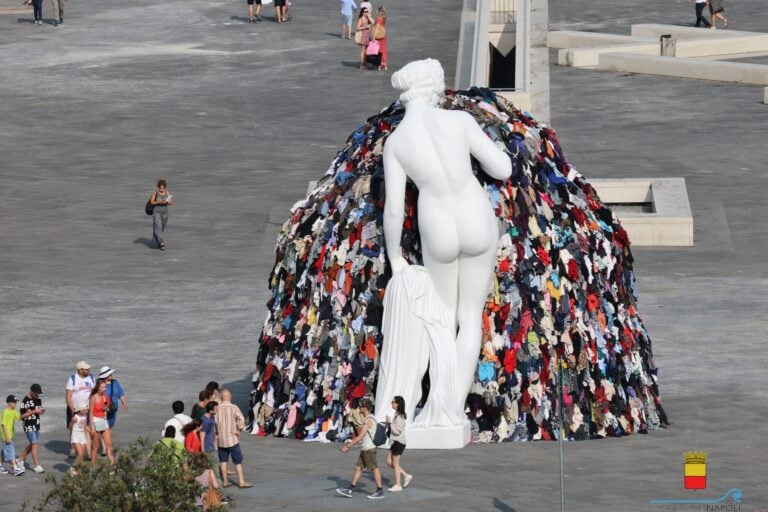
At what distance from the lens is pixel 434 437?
23.4 m

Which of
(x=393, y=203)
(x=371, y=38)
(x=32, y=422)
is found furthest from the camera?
(x=371, y=38)

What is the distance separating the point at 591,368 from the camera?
80.0ft

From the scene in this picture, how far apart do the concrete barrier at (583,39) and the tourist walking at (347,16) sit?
5053 mm

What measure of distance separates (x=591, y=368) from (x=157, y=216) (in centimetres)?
1449

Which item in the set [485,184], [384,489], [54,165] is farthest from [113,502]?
[54,165]

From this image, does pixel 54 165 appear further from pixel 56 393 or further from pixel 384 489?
pixel 384 489

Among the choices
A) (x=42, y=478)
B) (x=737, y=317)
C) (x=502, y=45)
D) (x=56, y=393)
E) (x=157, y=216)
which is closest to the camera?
(x=42, y=478)

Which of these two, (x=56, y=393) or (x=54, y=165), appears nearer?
(x=56, y=393)

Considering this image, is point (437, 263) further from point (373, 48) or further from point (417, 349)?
point (373, 48)

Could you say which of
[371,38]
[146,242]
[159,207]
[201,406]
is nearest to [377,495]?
[201,406]

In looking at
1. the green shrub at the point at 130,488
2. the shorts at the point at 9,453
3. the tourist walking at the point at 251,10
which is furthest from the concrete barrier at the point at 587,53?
the green shrub at the point at 130,488

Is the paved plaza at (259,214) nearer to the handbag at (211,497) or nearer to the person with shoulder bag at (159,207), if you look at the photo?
the person with shoulder bag at (159,207)

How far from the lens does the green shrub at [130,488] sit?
696 inches

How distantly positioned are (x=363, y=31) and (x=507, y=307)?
2933 centimetres
